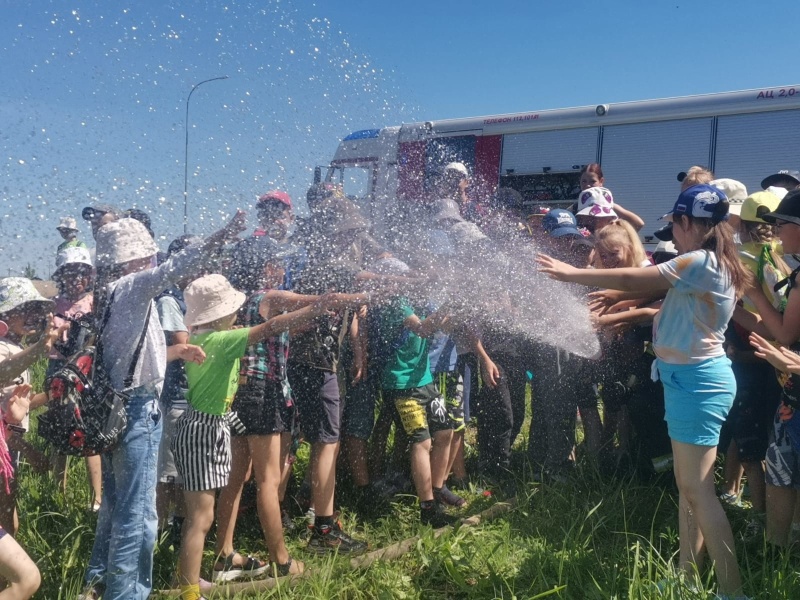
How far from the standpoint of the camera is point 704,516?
3049 mm

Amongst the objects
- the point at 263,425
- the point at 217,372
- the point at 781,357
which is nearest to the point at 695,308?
the point at 781,357

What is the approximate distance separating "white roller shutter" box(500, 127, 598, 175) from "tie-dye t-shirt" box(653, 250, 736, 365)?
26.6 ft

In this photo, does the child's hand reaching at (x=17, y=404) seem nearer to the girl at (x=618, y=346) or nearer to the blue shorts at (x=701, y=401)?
the blue shorts at (x=701, y=401)

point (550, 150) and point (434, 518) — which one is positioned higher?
point (550, 150)

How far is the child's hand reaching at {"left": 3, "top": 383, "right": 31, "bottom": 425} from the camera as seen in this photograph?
3189 mm

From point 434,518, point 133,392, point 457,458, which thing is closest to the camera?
point 133,392

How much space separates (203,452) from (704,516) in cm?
225

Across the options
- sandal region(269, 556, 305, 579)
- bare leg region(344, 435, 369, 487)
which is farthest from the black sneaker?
bare leg region(344, 435, 369, 487)

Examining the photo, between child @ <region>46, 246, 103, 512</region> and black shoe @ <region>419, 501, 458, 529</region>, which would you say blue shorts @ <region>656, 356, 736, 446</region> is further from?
child @ <region>46, 246, 103, 512</region>

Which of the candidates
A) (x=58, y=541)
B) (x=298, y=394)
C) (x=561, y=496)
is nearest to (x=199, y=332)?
(x=298, y=394)

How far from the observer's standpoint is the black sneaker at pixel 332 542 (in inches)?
152

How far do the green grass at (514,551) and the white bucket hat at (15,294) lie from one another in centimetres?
130

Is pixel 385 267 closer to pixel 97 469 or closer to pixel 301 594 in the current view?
pixel 301 594

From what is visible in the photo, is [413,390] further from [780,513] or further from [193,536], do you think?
[780,513]
